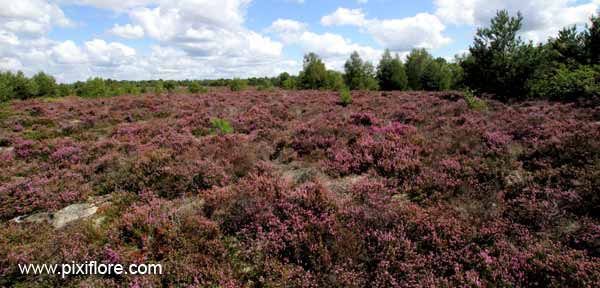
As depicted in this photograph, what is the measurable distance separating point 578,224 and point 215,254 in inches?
200

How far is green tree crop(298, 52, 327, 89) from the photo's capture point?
4806cm

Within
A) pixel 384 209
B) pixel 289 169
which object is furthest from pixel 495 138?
pixel 289 169

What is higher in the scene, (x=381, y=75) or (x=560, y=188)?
(x=381, y=75)

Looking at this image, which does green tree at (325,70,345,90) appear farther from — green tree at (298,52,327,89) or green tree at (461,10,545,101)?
green tree at (461,10,545,101)

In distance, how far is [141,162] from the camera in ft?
22.9

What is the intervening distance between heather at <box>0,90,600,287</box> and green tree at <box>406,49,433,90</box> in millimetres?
44403

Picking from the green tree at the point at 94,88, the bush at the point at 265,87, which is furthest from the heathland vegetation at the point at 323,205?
the green tree at the point at 94,88

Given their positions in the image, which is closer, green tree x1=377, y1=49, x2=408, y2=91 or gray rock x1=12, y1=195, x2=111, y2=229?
gray rock x1=12, y1=195, x2=111, y2=229

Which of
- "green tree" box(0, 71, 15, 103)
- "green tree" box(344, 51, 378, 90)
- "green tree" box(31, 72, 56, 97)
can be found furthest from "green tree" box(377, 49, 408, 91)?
"green tree" box(31, 72, 56, 97)

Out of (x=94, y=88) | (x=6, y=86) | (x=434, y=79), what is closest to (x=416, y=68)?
(x=434, y=79)

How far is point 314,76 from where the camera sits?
4812cm

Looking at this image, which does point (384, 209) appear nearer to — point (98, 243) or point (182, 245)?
point (182, 245)

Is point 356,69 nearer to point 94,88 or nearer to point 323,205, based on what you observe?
point 94,88

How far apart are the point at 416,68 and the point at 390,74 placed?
7307 mm
